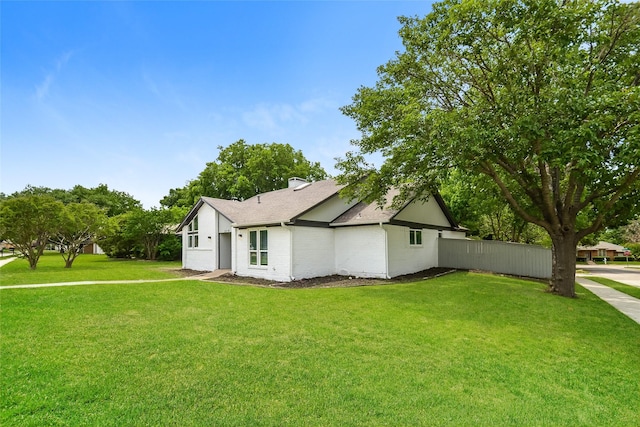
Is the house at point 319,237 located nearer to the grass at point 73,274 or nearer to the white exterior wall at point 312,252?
the white exterior wall at point 312,252

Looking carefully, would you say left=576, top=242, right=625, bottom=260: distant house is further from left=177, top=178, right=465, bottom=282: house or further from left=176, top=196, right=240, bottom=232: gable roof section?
left=176, top=196, right=240, bottom=232: gable roof section

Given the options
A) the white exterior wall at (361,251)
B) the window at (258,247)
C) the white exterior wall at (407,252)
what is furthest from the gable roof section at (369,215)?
the window at (258,247)

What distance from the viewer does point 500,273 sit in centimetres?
1847

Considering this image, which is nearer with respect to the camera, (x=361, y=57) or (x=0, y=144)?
(x=0, y=144)

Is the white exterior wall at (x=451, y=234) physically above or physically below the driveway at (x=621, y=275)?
above

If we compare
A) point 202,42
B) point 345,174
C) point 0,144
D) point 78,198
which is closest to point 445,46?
point 345,174

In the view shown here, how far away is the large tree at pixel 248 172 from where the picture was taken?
125 ft

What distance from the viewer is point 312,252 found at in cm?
1547

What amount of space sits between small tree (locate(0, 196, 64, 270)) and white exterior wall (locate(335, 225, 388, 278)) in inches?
658

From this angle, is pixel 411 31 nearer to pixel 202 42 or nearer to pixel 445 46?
pixel 445 46

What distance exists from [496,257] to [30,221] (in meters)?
26.7

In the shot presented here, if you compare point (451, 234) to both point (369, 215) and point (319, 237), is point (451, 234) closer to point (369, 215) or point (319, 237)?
point (369, 215)

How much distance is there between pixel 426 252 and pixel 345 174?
758 cm

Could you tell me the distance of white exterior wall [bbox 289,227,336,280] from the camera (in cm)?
1482
